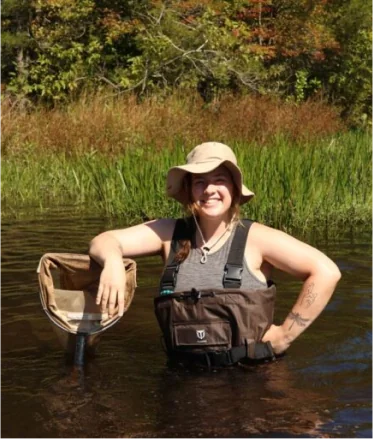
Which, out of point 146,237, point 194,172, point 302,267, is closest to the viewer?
point 194,172

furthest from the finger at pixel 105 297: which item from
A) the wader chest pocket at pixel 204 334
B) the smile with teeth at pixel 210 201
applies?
the smile with teeth at pixel 210 201

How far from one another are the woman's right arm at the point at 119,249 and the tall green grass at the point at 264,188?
372 cm

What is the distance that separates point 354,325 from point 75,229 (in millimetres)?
3709

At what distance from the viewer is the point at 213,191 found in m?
4.19

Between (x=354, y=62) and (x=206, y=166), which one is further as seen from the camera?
(x=354, y=62)

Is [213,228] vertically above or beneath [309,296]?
above

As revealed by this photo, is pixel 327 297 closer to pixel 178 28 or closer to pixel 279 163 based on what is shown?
pixel 279 163

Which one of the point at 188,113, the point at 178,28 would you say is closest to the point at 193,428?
the point at 188,113

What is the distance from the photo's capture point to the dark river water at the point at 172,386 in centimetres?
368

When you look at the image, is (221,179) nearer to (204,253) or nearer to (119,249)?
(204,253)

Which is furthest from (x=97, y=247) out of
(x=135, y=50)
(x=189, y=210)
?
(x=135, y=50)

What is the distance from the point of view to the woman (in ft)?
13.6

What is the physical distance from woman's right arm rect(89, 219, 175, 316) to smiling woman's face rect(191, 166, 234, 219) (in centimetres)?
30

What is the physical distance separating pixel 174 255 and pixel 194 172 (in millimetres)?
460
